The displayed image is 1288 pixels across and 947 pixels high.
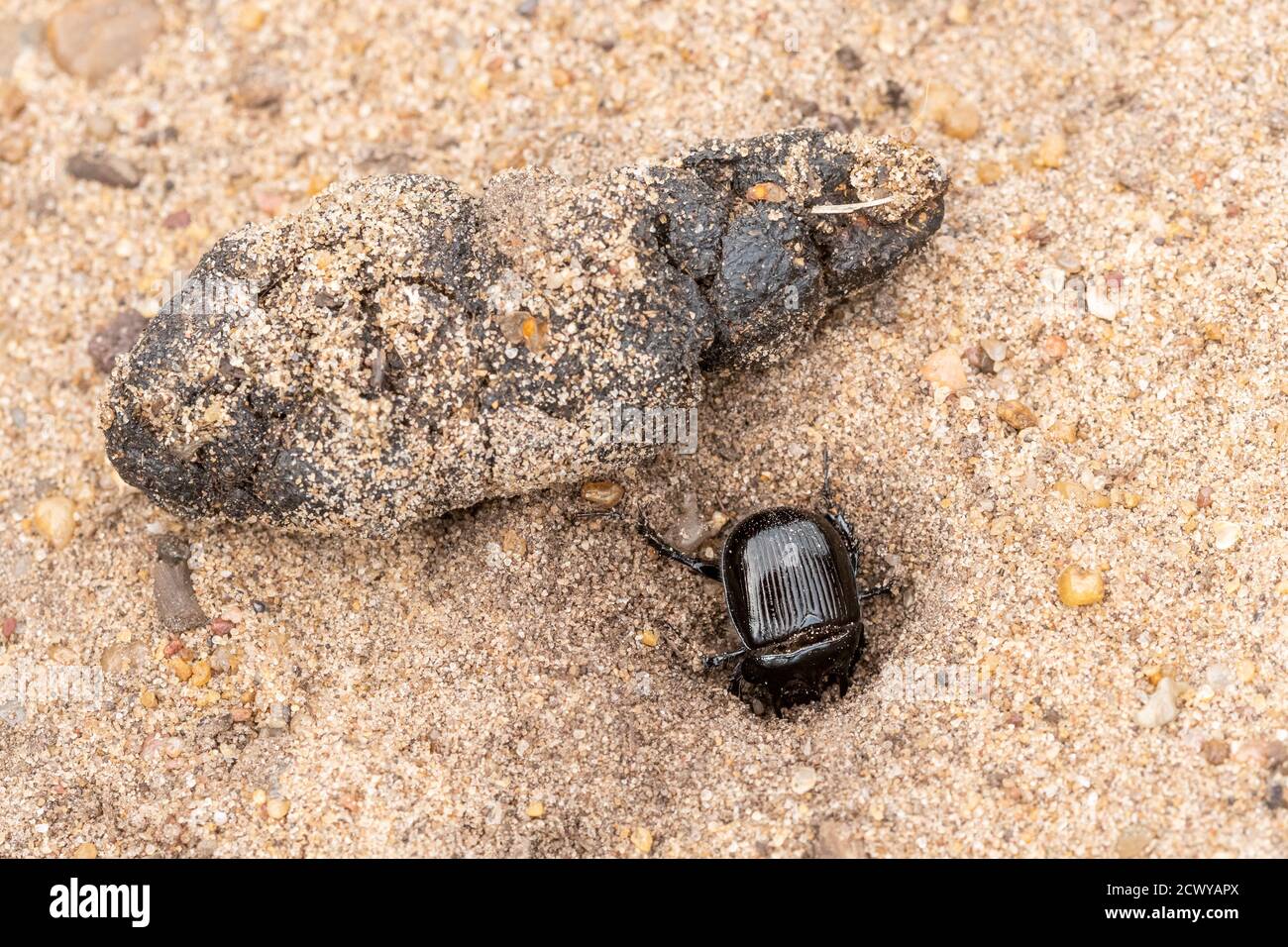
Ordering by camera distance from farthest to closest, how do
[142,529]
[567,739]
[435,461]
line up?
[142,529] < [567,739] < [435,461]

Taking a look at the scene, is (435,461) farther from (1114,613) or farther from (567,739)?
(1114,613)

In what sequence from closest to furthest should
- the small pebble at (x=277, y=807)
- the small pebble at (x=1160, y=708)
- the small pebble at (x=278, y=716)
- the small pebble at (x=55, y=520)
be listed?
the small pebble at (x=1160, y=708) < the small pebble at (x=277, y=807) < the small pebble at (x=278, y=716) < the small pebble at (x=55, y=520)

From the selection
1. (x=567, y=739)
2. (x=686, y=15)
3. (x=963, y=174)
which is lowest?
(x=567, y=739)

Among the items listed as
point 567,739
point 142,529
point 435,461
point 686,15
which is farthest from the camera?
point 686,15

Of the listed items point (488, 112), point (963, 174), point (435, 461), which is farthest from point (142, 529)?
point (963, 174)

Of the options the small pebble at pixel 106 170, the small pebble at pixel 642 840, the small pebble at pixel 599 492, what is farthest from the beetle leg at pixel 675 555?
the small pebble at pixel 106 170

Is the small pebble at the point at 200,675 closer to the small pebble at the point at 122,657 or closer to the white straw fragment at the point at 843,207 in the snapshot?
the small pebble at the point at 122,657
